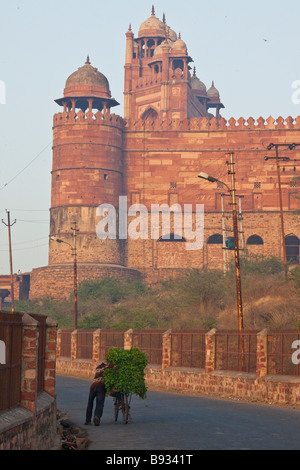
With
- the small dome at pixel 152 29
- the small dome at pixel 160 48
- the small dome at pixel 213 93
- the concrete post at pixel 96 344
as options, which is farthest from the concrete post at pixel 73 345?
the small dome at pixel 152 29

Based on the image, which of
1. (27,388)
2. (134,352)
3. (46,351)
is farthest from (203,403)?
(27,388)

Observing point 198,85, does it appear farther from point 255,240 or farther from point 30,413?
point 30,413

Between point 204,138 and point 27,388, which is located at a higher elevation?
point 204,138

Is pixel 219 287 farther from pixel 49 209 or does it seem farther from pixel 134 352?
pixel 134 352

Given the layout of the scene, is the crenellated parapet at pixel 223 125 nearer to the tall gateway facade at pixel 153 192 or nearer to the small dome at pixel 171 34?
the tall gateway facade at pixel 153 192

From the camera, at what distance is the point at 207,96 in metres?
93.1

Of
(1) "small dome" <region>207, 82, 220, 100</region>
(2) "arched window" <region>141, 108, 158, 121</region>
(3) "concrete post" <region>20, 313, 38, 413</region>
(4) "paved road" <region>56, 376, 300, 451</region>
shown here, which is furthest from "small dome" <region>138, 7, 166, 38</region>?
(3) "concrete post" <region>20, 313, 38, 413</region>

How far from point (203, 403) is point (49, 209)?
43.6m

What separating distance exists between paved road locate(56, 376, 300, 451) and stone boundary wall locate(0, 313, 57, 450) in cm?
79

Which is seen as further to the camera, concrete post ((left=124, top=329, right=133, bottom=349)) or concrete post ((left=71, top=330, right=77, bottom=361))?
concrete post ((left=71, top=330, right=77, bottom=361))

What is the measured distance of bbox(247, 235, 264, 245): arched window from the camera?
207ft

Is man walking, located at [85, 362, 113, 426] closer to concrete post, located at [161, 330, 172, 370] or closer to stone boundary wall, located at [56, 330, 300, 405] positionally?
stone boundary wall, located at [56, 330, 300, 405]

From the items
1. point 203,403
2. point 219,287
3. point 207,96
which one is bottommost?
point 203,403
